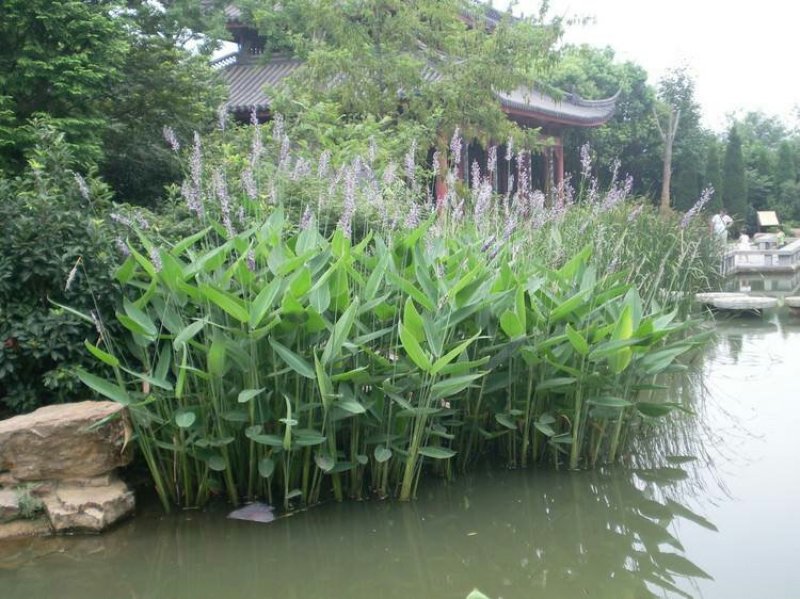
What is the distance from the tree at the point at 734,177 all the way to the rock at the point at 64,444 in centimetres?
2336

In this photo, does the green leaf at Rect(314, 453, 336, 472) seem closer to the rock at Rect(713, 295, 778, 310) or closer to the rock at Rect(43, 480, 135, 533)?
the rock at Rect(43, 480, 135, 533)

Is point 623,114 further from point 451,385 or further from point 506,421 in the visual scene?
point 451,385

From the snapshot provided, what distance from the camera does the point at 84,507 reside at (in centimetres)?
285

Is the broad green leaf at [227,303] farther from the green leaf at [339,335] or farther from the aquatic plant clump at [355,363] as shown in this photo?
the green leaf at [339,335]

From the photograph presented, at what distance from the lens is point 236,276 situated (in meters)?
3.00

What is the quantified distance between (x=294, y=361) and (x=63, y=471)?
3.20ft

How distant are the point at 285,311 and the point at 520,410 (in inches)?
43.1

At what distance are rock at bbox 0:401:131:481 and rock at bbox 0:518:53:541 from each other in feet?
0.50

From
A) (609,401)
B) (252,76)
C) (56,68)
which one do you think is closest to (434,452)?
(609,401)

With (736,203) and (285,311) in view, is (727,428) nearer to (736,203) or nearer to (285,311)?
(285,311)

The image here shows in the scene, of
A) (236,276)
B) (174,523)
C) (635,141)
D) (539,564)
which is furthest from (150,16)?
(635,141)

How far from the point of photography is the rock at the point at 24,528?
111 inches

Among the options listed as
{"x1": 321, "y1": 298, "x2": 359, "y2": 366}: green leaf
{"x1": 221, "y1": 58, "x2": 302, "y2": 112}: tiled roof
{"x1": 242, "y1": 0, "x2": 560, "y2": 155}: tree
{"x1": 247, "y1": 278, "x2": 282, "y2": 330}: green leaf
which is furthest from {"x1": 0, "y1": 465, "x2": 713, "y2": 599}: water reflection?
{"x1": 221, "y1": 58, "x2": 302, "y2": 112}: tiled roof

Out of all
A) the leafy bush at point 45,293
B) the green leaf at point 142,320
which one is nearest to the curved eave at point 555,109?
the leafy bush at point 45,293
